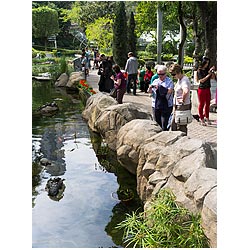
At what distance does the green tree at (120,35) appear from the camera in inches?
656

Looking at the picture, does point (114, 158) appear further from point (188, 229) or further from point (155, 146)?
point (188, 229)

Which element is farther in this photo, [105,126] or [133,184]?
[105,126]

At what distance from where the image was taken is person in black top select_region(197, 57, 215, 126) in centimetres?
762

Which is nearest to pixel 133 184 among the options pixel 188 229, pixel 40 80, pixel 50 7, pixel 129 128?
pixel 129 128

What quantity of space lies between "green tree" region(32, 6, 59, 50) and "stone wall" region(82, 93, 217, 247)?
104 feet

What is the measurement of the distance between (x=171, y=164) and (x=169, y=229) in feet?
3.64

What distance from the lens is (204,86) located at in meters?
7.77

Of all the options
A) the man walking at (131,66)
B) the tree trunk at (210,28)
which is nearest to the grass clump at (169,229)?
the man walking at (131,66)

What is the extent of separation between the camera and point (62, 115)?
11242mm

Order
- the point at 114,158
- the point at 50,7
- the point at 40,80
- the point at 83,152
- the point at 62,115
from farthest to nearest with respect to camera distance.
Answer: the point at 50,7
the point at 40,80
the point at 62,115
the point at 83,152
the point at 114,158

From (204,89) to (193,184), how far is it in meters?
4.25

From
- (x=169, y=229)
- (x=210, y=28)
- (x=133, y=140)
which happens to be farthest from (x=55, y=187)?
(x=210, y=28)

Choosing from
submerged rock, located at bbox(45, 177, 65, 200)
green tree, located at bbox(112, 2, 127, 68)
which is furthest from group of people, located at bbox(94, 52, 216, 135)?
green tree, located at bbox(112, 2, 127, 68)

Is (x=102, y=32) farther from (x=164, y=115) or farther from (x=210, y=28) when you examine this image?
(x=164, y=115)
